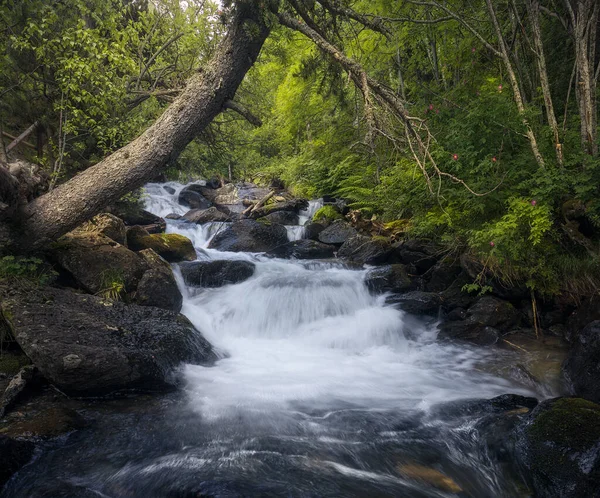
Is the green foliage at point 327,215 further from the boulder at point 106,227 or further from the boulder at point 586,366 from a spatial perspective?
the boulder at point 586,366

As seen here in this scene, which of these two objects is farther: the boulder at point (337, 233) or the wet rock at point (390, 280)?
the boulder at point (337, 233)

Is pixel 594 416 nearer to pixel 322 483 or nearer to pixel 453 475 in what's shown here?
pixel 453 475

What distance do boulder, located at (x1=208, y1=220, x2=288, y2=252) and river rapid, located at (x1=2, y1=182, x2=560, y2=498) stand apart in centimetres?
393

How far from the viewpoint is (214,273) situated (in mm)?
9117

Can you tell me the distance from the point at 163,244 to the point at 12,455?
6.60 metres

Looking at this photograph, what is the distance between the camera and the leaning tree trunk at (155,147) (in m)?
5.59

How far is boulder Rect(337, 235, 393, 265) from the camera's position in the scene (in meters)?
10.2

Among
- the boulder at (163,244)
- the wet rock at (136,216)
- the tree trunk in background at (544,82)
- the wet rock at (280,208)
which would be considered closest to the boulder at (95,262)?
the boulder at (163,244)

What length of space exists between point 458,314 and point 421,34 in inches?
240

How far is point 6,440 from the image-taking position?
3148 millimetres

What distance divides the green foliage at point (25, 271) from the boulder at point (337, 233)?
8.01 metres

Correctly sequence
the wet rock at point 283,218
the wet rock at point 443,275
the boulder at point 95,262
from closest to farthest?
the boulder at point 95,262, the wet rock at point 443,275, the wet rock at point 283,218

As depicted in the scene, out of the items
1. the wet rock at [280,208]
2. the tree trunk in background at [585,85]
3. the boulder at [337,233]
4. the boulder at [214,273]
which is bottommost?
the boulder at [214,273]

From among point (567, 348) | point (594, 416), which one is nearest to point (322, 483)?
point (594, 416)
